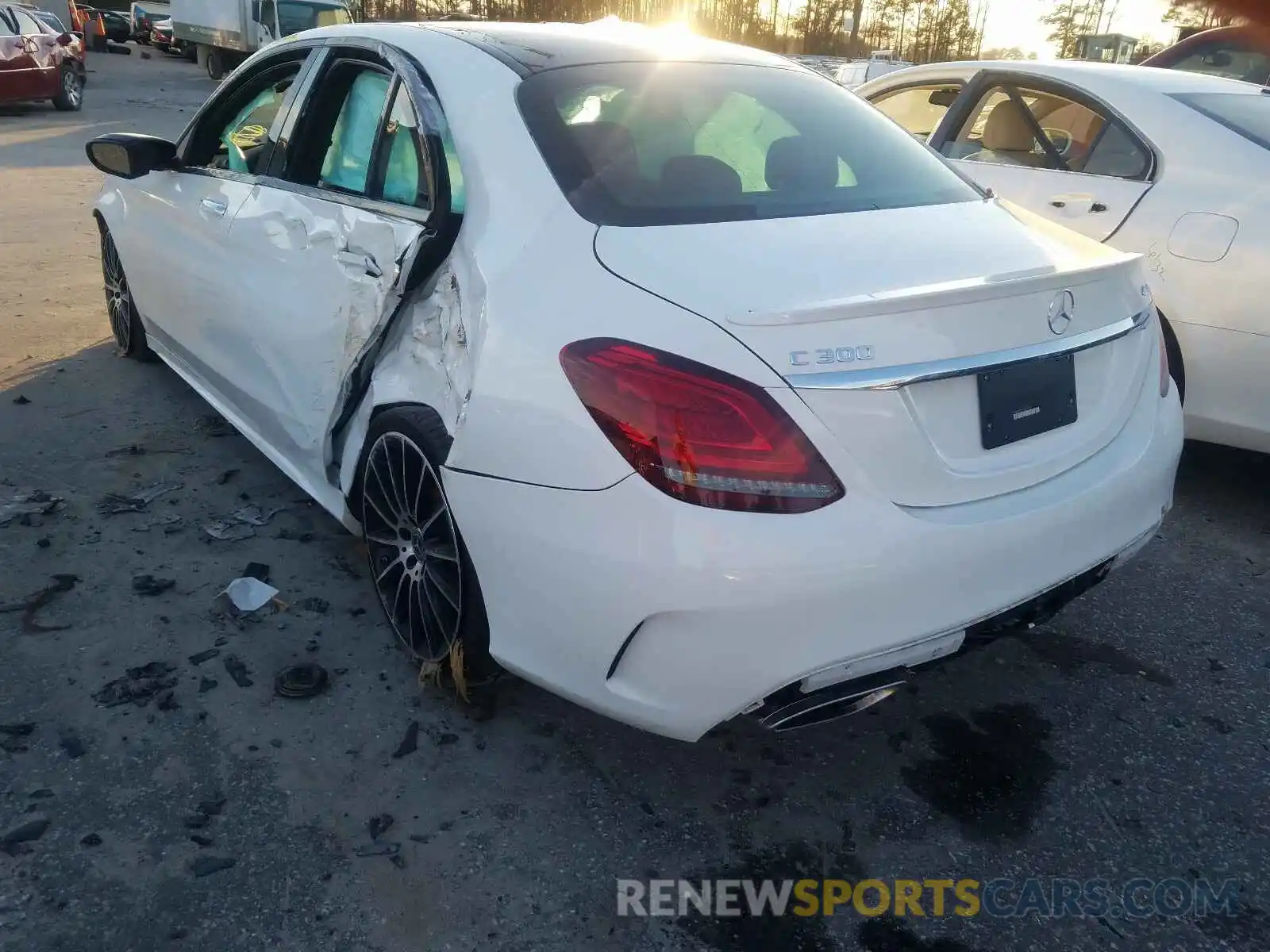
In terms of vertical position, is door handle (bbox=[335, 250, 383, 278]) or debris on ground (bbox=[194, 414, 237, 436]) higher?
door handle (bbox=[335, 250, 383, 278])

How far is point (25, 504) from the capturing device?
372 centimetres

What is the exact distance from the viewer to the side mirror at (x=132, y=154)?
4.04 metres

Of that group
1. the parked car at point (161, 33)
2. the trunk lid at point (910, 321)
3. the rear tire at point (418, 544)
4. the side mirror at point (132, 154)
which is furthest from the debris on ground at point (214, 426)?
the parked car at point (161, 33)

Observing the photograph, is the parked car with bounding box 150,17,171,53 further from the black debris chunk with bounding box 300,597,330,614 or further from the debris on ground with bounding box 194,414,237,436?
the black debris chunk with bounding box 300,597,330,614

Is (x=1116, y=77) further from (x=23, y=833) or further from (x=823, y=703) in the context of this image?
(x=23, y=833)

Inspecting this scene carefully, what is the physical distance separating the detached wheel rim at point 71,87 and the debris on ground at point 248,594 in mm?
16625

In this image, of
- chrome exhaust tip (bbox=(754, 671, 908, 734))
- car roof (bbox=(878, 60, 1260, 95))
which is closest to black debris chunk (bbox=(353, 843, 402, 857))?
chrome exhaust tip (bbox=(754, 671, 908, 734))

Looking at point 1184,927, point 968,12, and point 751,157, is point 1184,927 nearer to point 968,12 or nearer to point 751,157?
point 751,157

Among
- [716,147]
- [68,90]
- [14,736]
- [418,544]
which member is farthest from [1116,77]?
[68,90]

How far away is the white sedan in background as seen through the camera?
382cm

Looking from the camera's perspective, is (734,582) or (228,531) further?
(228,531)

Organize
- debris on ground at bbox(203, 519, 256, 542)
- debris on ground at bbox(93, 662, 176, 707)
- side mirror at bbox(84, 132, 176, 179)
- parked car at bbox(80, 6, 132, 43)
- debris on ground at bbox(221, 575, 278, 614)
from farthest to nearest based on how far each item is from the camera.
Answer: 1. parked car at bbox(80, 6, 132, 43)
2. side mirror at bbox(84, 132, 176, 179)
3. debris on ground at bbox(203, 519, 256, 542)
4. debris on ground at bbox(221, 575, 278, 614)
5. debris on ground at bbox(93, 662, 176, 707)

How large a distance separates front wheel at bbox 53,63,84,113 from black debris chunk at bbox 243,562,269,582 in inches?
645

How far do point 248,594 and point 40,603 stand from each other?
0.60 metres
